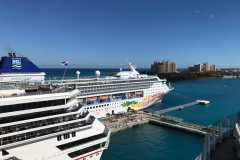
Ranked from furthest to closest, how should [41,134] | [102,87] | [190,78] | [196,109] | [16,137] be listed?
[190,78], [196,109], [102,87], [41,134], [16,137]

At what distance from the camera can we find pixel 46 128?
1062cm

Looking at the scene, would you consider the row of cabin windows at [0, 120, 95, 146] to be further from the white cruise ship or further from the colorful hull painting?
the colorful hull painting

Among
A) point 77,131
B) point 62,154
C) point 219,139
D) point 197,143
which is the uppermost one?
point 219,139

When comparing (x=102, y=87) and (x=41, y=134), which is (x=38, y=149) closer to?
(x=41, y=134)

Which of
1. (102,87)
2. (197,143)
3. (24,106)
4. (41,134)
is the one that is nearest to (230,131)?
(41,134)

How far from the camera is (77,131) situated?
38.8 feet

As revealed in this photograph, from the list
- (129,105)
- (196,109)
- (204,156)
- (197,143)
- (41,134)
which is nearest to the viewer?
(204,156)

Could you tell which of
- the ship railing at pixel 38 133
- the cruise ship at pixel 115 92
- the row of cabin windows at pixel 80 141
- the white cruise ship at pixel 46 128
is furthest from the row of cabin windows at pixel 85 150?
the cruise ship at pixel 115 92

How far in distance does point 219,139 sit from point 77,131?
7314mm

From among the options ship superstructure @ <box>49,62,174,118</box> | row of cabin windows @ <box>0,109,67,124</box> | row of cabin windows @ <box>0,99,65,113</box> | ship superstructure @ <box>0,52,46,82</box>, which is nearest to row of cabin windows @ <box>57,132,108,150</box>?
row of cabin windows @ <box>0,109,67,124</box>

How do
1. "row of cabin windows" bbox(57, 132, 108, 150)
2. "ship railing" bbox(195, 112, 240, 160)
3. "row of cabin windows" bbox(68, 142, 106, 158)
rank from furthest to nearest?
"row of cabin windows" bbox(68, 142, 106, 158) → "row of cabin windows" bbox(57, 132, 108, 150) → "ship railing" bbox(195, 112, 240, 160)

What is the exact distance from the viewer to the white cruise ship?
966cm

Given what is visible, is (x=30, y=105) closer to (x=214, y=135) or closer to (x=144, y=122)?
(x=214, y=135)

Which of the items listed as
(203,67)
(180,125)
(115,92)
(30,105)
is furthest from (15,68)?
(203,67)
